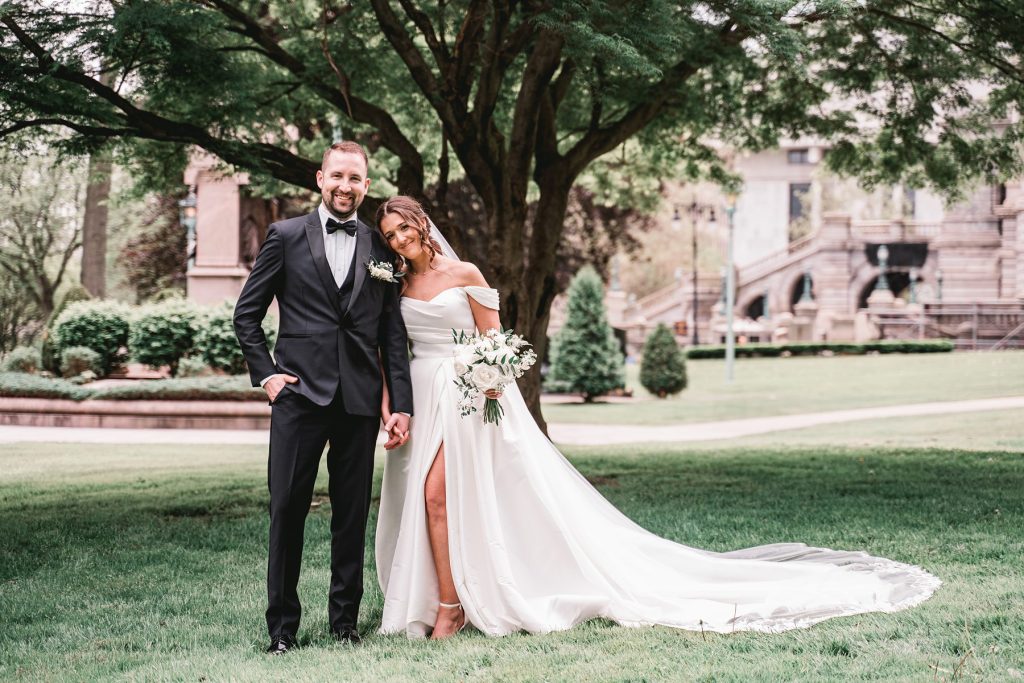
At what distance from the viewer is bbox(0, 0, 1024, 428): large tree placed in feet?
27.7

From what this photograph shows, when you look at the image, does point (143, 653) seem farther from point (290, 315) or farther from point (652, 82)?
point (652, 82)

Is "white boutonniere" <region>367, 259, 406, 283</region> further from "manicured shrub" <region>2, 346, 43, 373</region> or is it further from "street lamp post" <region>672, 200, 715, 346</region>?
"street lamp post" <region>672, 200, 715, 346</region>

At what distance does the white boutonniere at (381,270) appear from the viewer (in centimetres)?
533

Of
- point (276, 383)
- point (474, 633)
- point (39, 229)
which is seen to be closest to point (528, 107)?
point (276, 383)

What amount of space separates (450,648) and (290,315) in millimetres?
1865

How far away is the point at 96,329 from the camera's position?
69.7ft

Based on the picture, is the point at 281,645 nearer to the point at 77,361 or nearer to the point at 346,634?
the point at 346,634

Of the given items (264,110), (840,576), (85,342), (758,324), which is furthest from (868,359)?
(840,576)

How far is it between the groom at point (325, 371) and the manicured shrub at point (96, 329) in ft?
56.9

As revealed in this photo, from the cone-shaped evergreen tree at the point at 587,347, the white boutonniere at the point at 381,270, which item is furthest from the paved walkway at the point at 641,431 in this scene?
the white boutonniere at the point at 381,270

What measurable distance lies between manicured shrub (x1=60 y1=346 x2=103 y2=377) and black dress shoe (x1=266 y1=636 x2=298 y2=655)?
55.9ft

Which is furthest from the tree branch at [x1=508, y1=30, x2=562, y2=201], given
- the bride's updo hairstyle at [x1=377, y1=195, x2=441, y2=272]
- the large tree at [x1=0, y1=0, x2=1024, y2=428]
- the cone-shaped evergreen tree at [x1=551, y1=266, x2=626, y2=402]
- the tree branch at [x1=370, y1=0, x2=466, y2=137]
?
the cone-shaped evergreen tree at [x1=551, y1=266, x2=626, y2=402]

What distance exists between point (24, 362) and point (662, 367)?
1611 cm

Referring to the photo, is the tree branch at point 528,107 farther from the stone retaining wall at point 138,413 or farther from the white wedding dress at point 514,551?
the stone retaining wall at point 138,413
